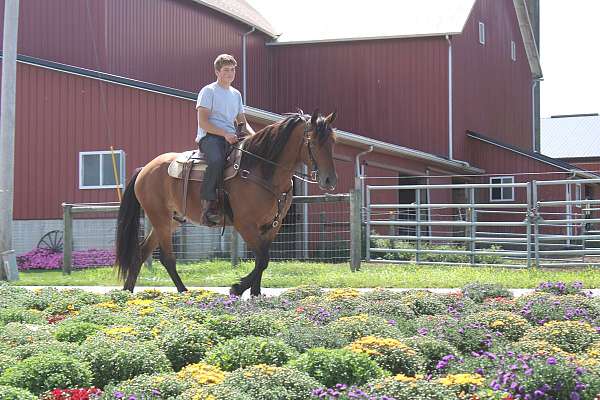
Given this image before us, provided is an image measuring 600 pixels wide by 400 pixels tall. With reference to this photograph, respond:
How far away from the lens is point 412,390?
4.32m

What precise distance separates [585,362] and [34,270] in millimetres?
16663

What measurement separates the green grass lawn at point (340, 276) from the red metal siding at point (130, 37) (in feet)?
31.1

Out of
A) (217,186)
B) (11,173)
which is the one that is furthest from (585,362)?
(11,173)

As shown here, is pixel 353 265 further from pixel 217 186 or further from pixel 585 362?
pixel 585 362

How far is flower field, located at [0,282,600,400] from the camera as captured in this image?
448 centimetres

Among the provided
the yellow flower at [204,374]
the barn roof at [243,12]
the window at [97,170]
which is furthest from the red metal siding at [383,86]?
the yellow flower at [204,374]

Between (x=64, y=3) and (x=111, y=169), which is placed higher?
(x=64, y=3)

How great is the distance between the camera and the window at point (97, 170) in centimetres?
2091

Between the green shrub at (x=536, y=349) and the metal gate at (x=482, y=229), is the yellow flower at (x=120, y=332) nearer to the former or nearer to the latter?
the green shrub at (x=536, y=349)

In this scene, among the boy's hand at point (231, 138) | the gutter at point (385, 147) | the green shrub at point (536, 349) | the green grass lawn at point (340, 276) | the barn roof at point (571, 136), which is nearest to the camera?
the green shrub at point (536, 349)

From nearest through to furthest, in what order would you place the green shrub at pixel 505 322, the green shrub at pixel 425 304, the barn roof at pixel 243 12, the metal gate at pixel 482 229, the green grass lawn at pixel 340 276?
1. the green shrub at pixel 505 322
2. the green shrub at pixel 425 304
3. the green grass lawn at pixel 340 276
4. the metal gate at pixel 482 229
5. the barn roof at pixel 243 12

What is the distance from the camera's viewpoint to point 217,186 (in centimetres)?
913

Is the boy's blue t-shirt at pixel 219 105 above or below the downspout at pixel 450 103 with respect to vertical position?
below

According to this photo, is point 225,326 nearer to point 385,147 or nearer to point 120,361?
point 120,361
